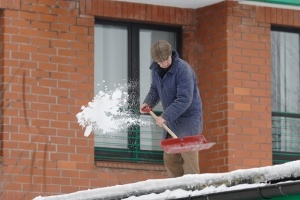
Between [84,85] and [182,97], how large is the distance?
4.92 metres

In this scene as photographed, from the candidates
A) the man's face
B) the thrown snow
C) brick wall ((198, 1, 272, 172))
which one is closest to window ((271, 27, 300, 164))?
brick wall ((198, 1, 272, 172))

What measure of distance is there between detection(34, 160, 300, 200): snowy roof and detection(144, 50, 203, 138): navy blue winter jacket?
1.82 m

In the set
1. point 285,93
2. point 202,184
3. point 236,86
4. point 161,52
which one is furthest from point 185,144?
point 285,93

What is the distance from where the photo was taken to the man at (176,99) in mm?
14531

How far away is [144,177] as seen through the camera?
19609 mm

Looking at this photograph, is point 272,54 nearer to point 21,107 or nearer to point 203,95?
point 203,95

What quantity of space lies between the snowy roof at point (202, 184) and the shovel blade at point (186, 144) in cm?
168

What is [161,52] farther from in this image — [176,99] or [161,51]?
[176,99]

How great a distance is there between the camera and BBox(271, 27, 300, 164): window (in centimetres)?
2072

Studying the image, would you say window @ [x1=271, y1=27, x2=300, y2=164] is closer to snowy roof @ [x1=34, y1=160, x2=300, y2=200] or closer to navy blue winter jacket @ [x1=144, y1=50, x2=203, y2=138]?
navy blue winter jacket @ [x1=144, y1=50, x2=203, y2=138]

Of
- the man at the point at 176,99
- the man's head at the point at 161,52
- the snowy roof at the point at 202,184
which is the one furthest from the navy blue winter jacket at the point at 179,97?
the snowy roof at the point at 202,184

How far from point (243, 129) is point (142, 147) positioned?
1450 millimetres

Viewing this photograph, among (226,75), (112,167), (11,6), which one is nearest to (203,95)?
(226,75)

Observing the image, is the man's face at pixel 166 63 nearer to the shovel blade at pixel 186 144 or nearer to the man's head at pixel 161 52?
the man's head at pixel 161 52
